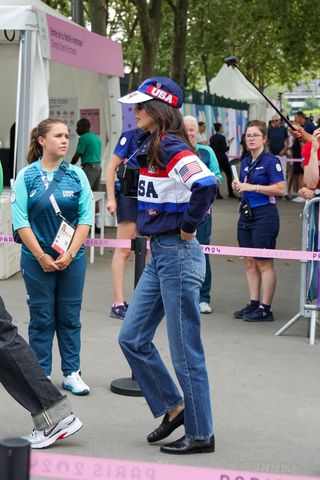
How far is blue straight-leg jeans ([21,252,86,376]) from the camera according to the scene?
6035 mm

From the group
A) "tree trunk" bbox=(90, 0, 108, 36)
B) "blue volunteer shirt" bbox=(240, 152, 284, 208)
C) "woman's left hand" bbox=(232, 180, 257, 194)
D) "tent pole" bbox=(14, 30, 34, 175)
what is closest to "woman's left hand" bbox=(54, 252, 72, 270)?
"woman's left hand" bbox=(232, 180, 257, 194)

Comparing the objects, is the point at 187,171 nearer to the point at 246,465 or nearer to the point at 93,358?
the point at 246,465

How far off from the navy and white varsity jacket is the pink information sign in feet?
36.6

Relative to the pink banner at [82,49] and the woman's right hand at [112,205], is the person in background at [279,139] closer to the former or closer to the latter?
the pink banner at [82,49]

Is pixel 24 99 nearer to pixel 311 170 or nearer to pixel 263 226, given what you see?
pixel 263 226

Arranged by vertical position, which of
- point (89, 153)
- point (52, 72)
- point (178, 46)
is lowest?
point (89, 153)

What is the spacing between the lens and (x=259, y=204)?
8.62 metres

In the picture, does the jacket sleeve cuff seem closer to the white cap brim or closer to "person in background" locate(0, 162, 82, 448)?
the white cap brim

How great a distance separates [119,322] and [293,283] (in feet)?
9.99

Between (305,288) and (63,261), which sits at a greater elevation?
(63,261)

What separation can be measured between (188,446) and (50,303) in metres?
1.41

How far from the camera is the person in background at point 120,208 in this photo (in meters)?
8.45

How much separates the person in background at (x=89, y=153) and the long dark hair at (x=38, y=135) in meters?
8.16

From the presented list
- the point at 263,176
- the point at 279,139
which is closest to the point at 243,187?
the point at 263,176
